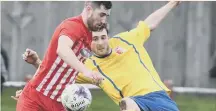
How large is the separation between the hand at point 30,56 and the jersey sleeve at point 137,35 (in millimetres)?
1017

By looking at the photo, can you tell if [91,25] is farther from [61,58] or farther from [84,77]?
[84,77]

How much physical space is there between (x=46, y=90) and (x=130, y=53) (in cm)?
120

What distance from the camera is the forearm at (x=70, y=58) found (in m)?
7.41

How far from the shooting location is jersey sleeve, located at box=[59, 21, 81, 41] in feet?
25.4

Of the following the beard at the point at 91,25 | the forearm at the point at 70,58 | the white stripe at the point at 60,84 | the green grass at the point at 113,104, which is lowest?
the green grass at the point at 113,104

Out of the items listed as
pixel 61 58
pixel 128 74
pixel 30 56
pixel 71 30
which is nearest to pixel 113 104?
pixel 128 74

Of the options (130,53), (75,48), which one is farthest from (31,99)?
(130,53)

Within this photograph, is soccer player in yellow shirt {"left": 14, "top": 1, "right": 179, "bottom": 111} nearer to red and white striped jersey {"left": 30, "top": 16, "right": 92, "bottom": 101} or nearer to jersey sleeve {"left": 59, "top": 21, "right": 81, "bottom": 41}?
red and white striped jersey {"left": 30, "top": 16, "right": 92, "bottom": 101}

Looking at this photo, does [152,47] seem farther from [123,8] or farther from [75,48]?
[75,48]

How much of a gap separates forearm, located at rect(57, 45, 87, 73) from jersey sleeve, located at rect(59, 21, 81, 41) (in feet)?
0.66

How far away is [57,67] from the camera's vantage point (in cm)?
812

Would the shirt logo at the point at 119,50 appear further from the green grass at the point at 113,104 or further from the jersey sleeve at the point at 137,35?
the green grass at the point at 113,104

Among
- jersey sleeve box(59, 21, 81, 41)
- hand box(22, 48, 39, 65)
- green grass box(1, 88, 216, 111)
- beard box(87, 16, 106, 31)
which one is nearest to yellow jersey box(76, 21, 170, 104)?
hand box(22, 48, 39, 65)

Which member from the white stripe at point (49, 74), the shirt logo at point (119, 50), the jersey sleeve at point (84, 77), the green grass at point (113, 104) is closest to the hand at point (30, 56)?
the white stripe at point (49, 74)
